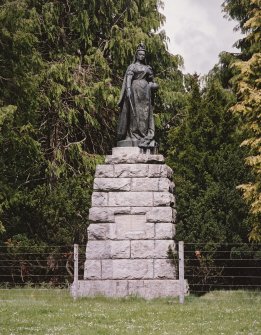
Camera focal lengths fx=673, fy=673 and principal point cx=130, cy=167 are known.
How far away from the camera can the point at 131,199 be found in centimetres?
1305

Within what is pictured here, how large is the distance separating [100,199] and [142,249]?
1.28 m

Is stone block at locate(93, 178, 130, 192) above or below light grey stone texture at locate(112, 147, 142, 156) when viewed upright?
below

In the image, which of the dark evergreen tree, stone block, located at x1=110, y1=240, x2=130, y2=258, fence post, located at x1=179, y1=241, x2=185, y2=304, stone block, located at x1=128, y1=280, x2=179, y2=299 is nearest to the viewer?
fence post, located at x1=179, y1=241, x2=185, y2=304

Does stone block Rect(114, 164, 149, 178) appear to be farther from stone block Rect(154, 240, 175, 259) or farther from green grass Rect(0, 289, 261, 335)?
green grass Rect(0, 289, 261, 335)

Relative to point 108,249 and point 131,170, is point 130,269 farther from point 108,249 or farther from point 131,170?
point 131,170

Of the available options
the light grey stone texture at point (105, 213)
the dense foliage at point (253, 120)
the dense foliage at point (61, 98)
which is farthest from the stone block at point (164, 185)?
the dense foliage at point (61, 98)

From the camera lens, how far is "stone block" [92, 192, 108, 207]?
13.1 meters

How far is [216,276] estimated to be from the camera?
14.6m

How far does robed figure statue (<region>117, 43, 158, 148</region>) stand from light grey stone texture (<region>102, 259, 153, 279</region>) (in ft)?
7.76

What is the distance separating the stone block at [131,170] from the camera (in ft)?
43.2

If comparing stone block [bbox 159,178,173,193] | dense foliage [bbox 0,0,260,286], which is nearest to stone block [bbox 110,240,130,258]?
stone block [bbox 159,178,173,193]

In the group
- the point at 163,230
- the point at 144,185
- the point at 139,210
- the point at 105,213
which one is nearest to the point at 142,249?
the point at 163,230

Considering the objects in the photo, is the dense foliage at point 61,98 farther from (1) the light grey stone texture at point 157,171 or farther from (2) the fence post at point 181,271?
(2) the fence post at point 181,271

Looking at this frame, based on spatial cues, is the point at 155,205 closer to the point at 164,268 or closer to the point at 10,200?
the point at 164,268
